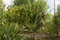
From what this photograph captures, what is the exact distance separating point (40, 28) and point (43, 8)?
41cm

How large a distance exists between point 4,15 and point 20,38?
754mm

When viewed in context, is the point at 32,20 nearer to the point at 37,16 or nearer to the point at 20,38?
the point at 37,16

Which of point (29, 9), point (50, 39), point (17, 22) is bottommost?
point (50, 39)

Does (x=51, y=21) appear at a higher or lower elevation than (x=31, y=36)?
higher

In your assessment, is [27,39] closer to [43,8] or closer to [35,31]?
[35,31]

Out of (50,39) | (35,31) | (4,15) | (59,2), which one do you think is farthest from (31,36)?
(59,2)

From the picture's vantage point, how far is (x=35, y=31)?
4.16 m

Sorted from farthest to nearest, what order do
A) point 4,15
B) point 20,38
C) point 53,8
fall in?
point 53,8
point 4,15
point 20,38

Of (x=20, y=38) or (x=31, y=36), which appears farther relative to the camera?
(x=31, y=36)

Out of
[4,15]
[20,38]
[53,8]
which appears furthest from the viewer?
[53,8]

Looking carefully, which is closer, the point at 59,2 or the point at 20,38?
the point at 20,38

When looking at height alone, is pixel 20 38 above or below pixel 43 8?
below

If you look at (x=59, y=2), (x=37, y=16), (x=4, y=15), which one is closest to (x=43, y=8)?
(x=37, y=16)

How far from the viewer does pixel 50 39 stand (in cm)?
416
